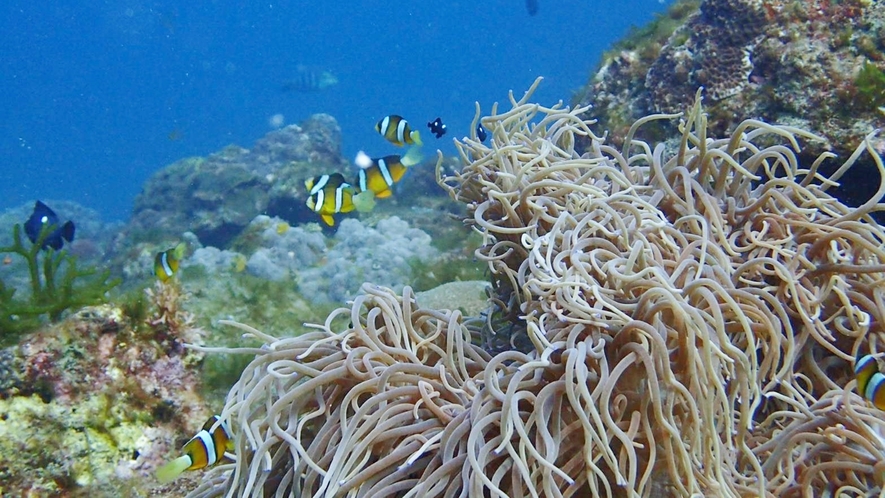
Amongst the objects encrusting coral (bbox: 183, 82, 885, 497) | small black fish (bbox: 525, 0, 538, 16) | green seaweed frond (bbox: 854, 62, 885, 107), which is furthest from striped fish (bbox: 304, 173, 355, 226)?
small black fish (bbox: 525, 0, 538, 16)

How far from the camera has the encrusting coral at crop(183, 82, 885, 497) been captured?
1523mm

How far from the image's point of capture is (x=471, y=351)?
2.22 m

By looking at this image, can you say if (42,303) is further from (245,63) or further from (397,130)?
(245,63)

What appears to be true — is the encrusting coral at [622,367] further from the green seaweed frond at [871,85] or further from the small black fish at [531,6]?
the small black fish at [531,6]

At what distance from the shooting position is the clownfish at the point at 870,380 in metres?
1.60

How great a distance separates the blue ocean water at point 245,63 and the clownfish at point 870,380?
75757 millimetres

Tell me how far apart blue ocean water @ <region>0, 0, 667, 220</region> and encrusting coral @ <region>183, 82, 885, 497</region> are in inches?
2961

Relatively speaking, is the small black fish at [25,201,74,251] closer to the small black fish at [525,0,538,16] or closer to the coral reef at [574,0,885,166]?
the coral reef at [574,0,885,166]

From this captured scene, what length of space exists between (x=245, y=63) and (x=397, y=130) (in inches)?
4955

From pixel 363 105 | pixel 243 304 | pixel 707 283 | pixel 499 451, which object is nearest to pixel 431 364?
pixel 499 451

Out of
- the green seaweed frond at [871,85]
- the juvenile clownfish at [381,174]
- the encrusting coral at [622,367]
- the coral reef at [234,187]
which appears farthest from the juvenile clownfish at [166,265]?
the coral reef at [234,187]

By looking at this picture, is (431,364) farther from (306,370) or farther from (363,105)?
(363,105)

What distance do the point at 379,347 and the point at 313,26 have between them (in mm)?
129054

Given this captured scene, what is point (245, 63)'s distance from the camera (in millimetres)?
117750
